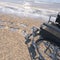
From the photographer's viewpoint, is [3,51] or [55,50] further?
[3,51]

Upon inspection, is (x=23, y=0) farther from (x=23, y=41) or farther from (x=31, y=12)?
(x=23, y=41)

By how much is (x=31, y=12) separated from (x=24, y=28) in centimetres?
416

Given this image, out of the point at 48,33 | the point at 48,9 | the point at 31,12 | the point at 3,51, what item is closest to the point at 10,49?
the point at 3,51

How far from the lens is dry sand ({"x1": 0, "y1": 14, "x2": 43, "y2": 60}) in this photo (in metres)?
7.58

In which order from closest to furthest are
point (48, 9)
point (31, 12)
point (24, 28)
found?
point (24, 28)
point (31, 12)
point (48, 9)

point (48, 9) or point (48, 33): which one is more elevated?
point (48, 33)

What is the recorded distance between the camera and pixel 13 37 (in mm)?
9344

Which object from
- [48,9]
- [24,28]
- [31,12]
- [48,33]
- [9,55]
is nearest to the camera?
[48,33]

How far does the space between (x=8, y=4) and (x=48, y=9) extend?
3.87 metres

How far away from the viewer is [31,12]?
47.9 ft

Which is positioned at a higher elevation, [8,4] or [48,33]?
[48,33]

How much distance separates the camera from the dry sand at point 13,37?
7578 mm

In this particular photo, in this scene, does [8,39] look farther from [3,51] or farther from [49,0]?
[49,0]

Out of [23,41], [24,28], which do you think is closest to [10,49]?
[23,41]
